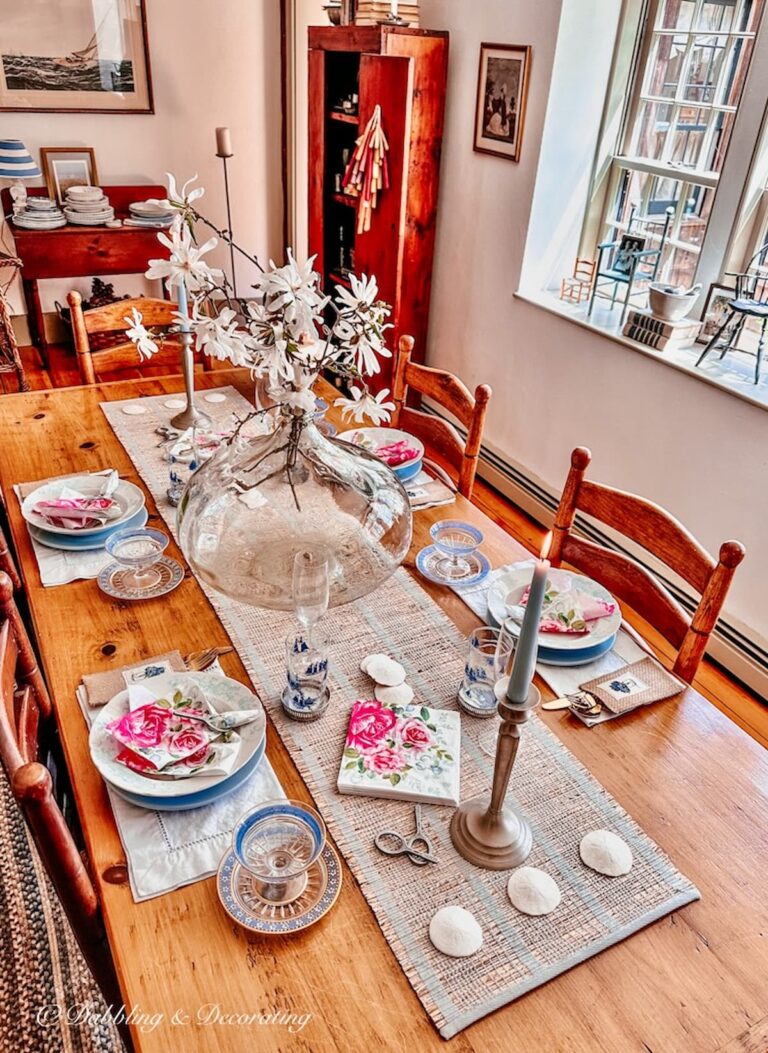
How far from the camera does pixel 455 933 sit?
2.91 feet

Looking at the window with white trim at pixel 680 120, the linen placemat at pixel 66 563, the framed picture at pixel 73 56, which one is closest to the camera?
the linen placemat at pixel 66 563

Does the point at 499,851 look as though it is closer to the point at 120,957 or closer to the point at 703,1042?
the point at 703,1042

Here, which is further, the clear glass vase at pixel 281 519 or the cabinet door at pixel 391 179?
the cabinet door at pixel 391 179

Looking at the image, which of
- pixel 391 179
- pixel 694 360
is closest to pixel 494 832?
pixel 694 360

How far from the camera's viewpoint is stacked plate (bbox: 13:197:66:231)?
3795 mm

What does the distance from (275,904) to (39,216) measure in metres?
3.79

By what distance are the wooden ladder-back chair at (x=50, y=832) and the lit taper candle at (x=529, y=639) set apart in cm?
52

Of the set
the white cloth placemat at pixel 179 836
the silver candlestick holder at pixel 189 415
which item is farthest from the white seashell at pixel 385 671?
the silver candlestick holder at pixel 189 415

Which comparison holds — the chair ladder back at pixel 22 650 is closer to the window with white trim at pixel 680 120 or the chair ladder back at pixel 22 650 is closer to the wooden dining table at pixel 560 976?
the wooden dining table at pixel 560 976

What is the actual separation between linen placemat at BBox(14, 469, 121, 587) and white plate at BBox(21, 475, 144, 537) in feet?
0.12

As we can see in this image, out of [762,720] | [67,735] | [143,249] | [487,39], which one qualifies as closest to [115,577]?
[67,735]

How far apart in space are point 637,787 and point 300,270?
845 mm

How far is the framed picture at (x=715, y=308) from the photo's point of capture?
251 centimetres

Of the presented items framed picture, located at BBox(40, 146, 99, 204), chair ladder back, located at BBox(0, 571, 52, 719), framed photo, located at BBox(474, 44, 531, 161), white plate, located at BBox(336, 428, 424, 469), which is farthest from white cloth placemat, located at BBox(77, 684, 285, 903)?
framed picture, located at BBox(40, 146, 99, 204)
